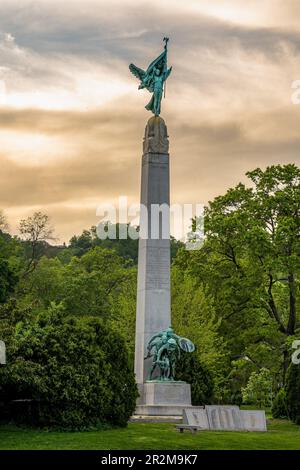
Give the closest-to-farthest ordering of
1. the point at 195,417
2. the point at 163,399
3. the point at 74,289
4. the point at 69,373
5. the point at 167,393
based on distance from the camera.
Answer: the point at 69,373 < the point at 195,417 < the point at 163,399 < the point at 167,393 < the point at 74,289

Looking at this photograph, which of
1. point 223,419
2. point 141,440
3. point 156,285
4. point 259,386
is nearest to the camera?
point 141,440

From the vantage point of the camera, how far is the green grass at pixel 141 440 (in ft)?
62.9

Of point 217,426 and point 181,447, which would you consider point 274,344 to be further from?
point 181,447

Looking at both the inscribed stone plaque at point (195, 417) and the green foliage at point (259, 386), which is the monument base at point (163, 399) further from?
the green foliage at point (259, 386)

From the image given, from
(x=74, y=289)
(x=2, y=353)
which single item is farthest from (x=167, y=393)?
(x=74, y=289)

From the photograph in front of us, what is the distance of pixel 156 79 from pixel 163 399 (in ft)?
46.6

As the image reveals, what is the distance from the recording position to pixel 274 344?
1699 inches

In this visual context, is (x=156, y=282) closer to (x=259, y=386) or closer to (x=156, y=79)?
(x=156, y=79)

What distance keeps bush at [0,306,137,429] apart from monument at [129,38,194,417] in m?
4.04

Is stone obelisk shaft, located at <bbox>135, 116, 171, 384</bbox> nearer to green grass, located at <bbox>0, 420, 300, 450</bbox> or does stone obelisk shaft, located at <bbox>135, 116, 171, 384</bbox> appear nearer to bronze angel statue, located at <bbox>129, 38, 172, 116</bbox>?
bronze angel statue, located at <bbox>129, 38, 172, 116</bbox>

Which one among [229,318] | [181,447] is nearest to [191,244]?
[229,318]

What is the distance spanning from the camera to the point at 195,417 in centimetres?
2434
